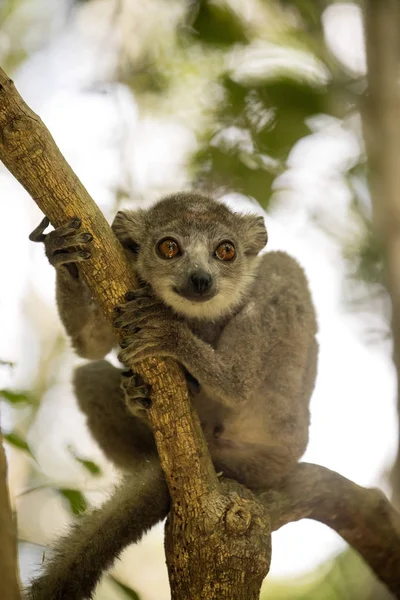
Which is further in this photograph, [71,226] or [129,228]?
[129,228]

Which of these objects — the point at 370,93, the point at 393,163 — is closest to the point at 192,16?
the point at 370,93

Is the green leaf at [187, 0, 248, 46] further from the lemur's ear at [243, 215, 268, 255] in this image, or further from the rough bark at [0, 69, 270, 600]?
the rough bark at [0, 69, 270, 600]

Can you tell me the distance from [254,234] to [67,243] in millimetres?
1979

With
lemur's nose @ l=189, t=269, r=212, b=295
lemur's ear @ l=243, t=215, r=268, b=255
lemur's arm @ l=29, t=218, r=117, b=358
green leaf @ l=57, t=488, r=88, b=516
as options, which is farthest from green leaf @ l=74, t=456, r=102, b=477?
lemur's ear @ l=243, t=215, r=268, b=255

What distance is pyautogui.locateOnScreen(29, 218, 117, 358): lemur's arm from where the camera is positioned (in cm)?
388

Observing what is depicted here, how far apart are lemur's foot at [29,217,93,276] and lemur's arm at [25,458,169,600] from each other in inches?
67.1

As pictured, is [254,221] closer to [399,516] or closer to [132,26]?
[399,516]

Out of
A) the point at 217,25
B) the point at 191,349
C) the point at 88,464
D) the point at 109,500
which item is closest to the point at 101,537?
the point at 109,500

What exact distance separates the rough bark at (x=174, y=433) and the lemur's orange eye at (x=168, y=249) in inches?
29.5

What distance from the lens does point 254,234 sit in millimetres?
5410

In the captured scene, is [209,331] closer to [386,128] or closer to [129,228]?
[129,228]

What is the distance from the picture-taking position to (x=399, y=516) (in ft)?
16.9

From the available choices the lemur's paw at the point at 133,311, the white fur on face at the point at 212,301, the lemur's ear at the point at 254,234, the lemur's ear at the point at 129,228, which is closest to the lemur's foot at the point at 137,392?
the lemur's paw at the point at 133,311

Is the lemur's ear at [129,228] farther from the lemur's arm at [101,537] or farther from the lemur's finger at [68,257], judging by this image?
the lemur's arm at [101,537]
